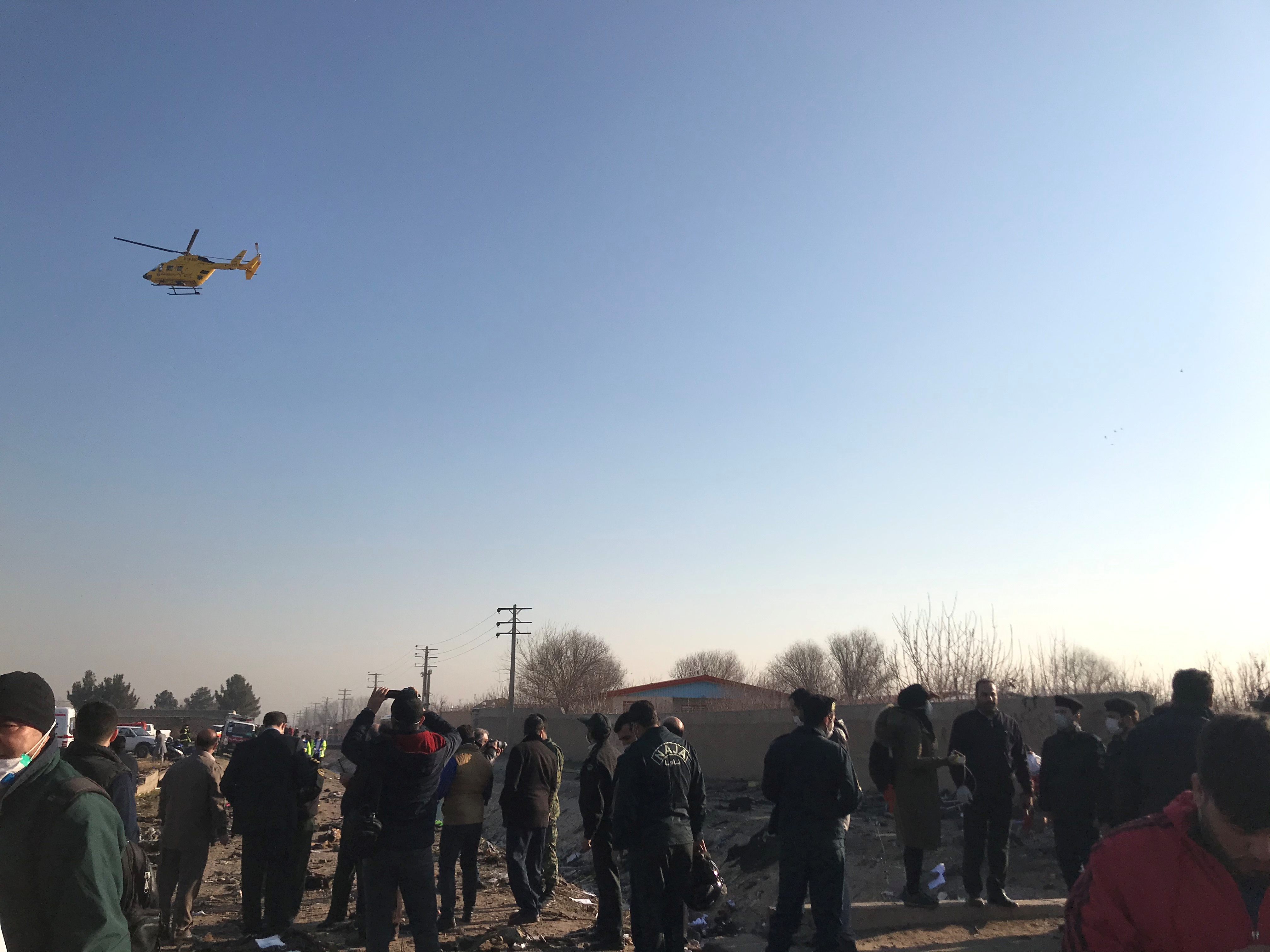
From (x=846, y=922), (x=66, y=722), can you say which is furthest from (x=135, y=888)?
(x=66, y=722)

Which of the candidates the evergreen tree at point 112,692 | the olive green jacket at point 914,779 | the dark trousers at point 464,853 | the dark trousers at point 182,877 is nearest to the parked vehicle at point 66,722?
the dark trousers at point 182,877

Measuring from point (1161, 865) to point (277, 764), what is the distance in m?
7.42

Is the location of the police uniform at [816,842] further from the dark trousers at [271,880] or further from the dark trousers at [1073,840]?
the dark trousers at [271,880]

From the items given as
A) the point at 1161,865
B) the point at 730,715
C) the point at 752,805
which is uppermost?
the point at 1161,865

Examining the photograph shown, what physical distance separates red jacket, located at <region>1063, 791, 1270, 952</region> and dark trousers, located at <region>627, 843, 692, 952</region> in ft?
Result: 13.7

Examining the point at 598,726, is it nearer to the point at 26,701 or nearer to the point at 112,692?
the point at 26,701

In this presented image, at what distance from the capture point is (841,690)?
46469 millimetres

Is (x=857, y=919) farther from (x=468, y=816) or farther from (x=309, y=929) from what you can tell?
(x=309, y=929)

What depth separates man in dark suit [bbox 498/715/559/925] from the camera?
28.0 ft

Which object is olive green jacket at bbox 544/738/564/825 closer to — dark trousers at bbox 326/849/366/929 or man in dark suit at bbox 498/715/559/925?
man in dark suit at bbox 498/715/559/925

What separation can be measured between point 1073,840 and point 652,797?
4.24 m

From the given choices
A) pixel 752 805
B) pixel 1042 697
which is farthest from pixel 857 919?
pixel 752 805

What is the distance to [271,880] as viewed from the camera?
7.73m

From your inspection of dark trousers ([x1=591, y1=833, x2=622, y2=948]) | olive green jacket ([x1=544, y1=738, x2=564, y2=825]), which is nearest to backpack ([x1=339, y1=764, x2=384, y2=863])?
dark trousers ([x1=591, y1=833, x2=622, y2=948])
